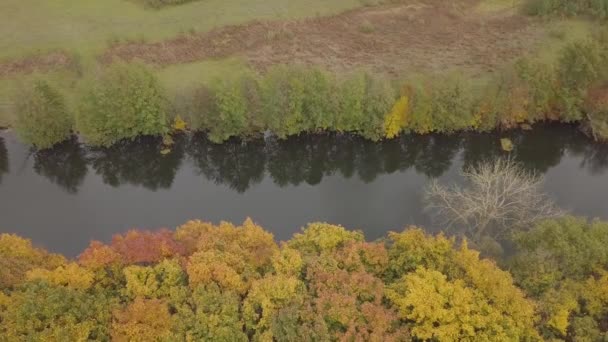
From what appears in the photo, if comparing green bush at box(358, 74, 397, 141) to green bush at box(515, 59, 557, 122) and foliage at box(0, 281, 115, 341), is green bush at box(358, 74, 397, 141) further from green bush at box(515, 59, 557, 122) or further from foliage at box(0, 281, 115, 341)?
foliage at box(0, 281, 115, 341)

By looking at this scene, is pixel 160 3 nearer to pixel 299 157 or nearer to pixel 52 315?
pixel 299 157

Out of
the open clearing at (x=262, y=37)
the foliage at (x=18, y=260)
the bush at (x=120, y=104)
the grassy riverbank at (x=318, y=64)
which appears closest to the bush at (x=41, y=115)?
the grassy riverbank at (x=318, y=64)

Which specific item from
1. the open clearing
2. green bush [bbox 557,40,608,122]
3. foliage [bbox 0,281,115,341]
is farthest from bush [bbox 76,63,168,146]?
green bush [bbox 557,40,608,122]

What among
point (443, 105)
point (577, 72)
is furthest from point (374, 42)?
point (577, 72)

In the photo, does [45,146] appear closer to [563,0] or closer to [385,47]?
[385,47]

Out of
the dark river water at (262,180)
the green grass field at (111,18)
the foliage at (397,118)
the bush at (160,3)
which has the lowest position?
the dark river water at (262,180)

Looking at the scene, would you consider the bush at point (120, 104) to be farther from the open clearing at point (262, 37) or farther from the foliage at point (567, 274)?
the foliage at point (567, 274)
